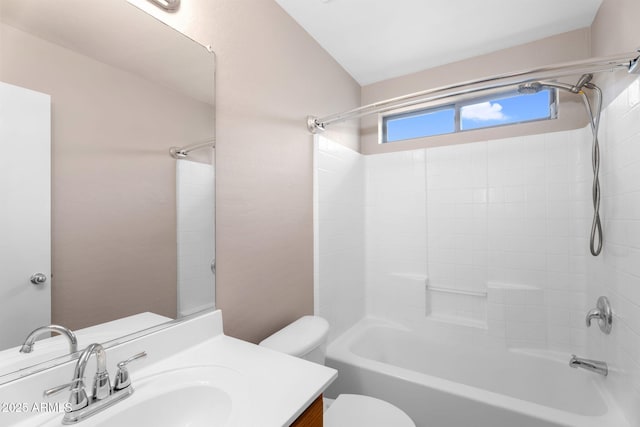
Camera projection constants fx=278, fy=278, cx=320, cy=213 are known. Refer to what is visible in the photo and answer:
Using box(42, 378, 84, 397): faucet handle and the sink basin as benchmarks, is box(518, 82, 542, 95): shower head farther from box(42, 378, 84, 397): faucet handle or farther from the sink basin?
box(42, 378, 84, 397): faucet handle

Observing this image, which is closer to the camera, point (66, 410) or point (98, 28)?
point (66, 410)

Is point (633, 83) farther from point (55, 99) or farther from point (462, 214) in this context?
point (55, 99)

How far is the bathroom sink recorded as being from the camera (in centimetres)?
75

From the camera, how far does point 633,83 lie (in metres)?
1.19

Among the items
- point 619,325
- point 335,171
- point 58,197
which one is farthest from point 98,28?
point 619,325

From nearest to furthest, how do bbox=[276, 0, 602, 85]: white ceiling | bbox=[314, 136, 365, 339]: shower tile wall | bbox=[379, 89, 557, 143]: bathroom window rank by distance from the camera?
bbox=[276, 0, 602, 85]: white ceiling → bbox=[314, 136, 365, 339]: shower tile wall → bbox=[379, 89, 557, 143]: bathroom window

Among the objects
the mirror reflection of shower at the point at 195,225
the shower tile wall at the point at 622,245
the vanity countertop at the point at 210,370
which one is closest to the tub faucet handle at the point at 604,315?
the shower tile wall at the point at 622,245

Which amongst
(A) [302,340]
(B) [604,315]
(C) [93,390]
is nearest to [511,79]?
(B) [604,315]

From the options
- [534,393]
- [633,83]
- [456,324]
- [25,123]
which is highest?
[633,83]

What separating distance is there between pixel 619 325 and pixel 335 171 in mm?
1754

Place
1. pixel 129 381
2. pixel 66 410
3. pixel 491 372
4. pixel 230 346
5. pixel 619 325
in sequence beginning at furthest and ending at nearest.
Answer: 1. pixel 491 372
2. pixel 619 325
3. pixel 230 346
4. pixel 129 381
5. pixel 66 410

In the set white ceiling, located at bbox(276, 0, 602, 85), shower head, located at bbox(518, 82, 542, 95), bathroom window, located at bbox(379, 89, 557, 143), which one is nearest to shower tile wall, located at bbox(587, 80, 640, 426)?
shower head, located at bbox(518, 82, 542, 95)

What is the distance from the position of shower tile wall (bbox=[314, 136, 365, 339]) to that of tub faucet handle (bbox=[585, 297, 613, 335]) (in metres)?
1.46

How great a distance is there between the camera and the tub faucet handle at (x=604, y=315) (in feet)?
4.76
